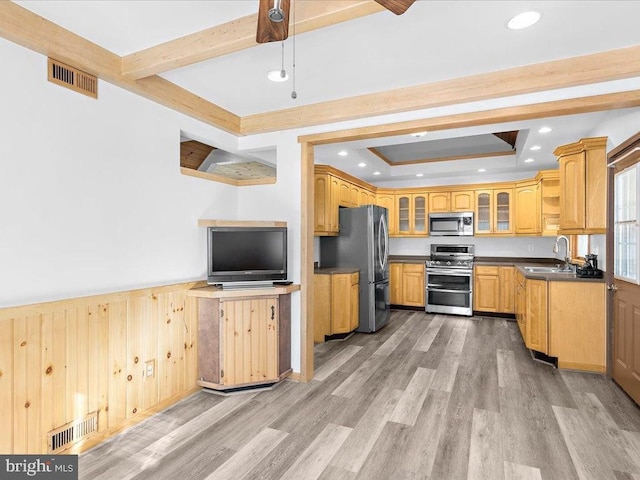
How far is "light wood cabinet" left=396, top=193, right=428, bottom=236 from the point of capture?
6922 mm

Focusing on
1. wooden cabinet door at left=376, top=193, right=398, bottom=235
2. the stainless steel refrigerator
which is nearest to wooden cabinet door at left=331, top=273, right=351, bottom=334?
the stainless steel refrigerator

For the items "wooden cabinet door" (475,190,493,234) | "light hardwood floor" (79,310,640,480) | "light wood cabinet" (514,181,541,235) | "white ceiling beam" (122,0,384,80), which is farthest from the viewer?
"wooden cabinet door" (475,190,493,234)

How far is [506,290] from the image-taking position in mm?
6004

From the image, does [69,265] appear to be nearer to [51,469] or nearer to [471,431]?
[51,469]

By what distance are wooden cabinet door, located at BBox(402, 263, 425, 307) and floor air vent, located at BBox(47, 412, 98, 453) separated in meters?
5.38

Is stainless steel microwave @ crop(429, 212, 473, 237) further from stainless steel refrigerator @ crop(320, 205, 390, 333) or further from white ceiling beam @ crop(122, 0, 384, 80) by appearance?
white ceiling beam @ crop(122, 0, 384, 80)

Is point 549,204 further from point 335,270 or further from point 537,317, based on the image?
point 335,270

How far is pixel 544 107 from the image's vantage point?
269 cm

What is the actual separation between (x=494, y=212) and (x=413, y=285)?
1950 millimetres

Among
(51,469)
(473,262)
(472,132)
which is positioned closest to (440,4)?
(472,132)

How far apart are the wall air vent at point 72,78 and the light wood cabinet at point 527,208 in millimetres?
6219

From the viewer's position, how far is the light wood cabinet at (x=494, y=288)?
19.6 feet

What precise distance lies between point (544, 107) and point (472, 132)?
3.37 feet

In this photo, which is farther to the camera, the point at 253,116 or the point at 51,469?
the point at 253,116
